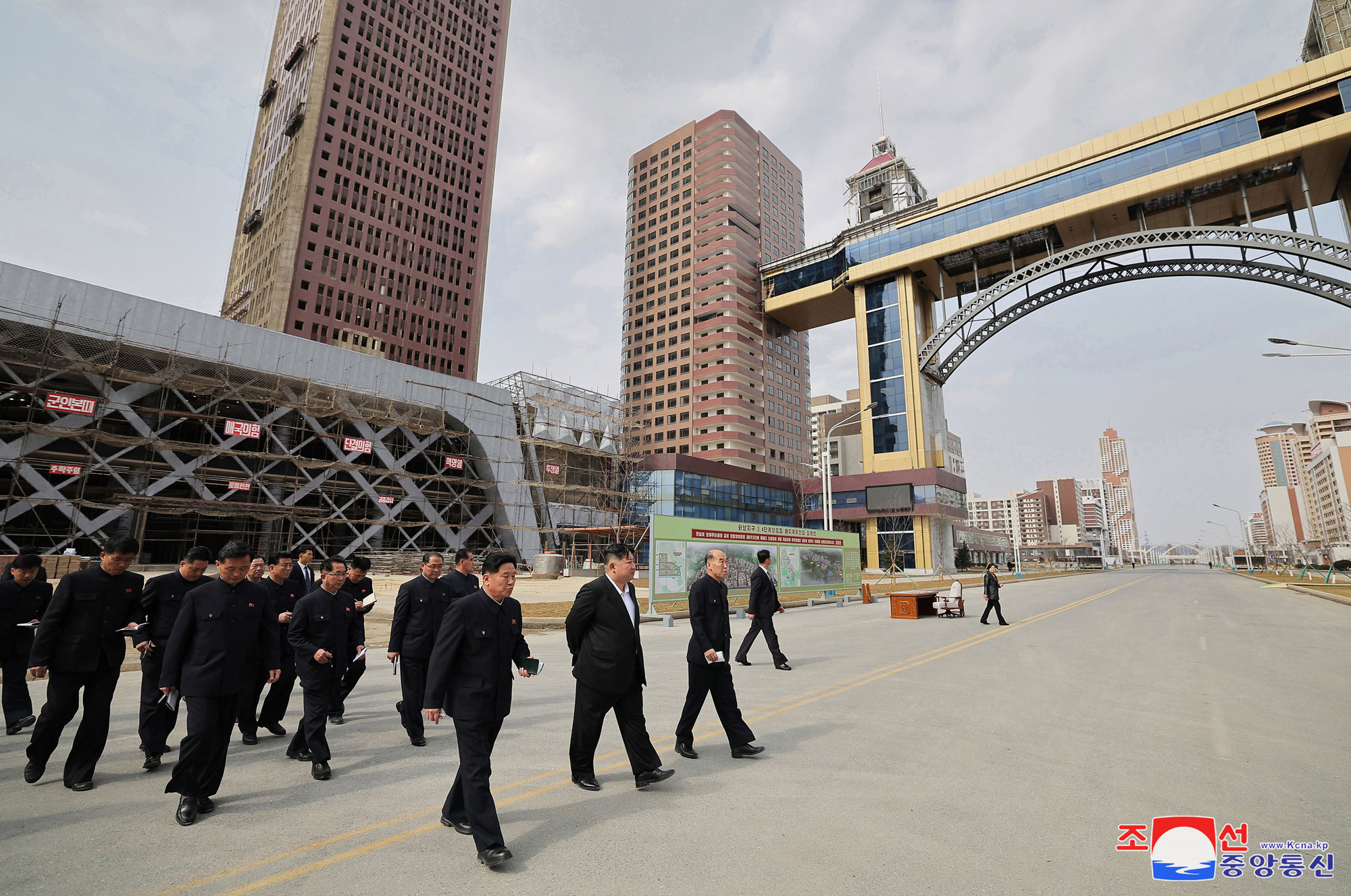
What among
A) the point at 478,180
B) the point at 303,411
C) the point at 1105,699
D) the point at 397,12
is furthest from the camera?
the point at 478,180

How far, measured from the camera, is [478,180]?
87.1m

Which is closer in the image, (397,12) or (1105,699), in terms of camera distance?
(1105,699)

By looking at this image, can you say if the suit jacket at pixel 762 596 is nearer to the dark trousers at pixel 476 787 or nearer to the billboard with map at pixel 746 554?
the billboard with map at pixel 746 554

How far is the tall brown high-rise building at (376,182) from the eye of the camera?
7081cm

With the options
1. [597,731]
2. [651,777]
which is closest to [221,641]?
[597,731]

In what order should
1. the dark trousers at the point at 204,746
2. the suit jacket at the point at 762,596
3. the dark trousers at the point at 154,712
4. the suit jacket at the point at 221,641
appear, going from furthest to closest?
the suit jacket at the point at 762,596
the dark trousers at the point at 154,712
the suit jacket at the point at 221,641
the dark trousers at the point at 204,746

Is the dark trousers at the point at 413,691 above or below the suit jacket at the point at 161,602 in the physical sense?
below

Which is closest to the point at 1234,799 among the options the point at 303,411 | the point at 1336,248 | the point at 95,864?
the point at 95,864

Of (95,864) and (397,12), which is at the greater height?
(397,12)

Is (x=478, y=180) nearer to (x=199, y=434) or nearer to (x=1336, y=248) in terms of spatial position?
(x=199, y=434)

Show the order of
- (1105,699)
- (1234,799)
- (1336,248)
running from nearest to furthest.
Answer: (1234,799), (1105,699), (1336,248)

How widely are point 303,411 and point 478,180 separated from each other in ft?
207

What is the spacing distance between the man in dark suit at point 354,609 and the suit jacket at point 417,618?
0.33m

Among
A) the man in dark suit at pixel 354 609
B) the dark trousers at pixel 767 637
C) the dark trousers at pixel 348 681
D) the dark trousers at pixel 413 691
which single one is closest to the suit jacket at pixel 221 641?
the man in dark suit at pixel 354 609
